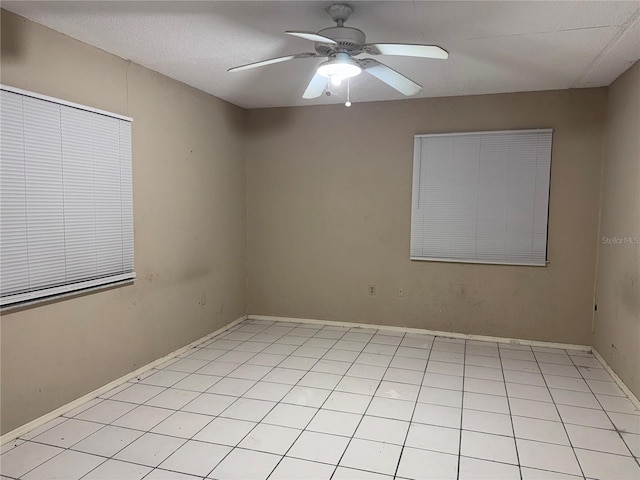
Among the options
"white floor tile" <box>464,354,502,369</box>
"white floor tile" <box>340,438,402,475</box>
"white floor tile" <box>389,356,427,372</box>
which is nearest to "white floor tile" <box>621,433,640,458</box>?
"white floor tile" <box>464,354,502,369</box>

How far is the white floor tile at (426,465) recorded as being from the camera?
2092mm

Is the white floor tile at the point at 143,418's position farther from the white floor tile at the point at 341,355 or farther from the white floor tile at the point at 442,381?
the white floor tile at the point at 442,381

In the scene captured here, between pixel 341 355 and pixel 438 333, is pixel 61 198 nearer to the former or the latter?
pixel 341 355

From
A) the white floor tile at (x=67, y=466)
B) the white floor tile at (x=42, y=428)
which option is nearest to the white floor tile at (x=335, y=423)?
the white floor tile at (x=67, y=466)

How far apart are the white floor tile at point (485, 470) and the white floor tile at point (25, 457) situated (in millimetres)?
2125

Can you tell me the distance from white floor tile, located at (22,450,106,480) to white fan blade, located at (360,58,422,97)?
2607 millimetres

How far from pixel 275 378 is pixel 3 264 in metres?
1.92

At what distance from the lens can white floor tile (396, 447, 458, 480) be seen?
209 cm

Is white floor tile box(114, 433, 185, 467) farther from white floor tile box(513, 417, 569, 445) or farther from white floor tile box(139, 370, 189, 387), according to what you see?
white floor tile box(513, 417, 569, 445)

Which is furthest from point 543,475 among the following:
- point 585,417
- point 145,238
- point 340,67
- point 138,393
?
point 145,238

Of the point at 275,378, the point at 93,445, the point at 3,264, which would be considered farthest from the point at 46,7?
the point at 275,378

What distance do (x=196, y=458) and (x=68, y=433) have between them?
33.2 inches

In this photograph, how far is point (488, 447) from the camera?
92.0 inches

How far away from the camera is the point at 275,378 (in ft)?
10.8
